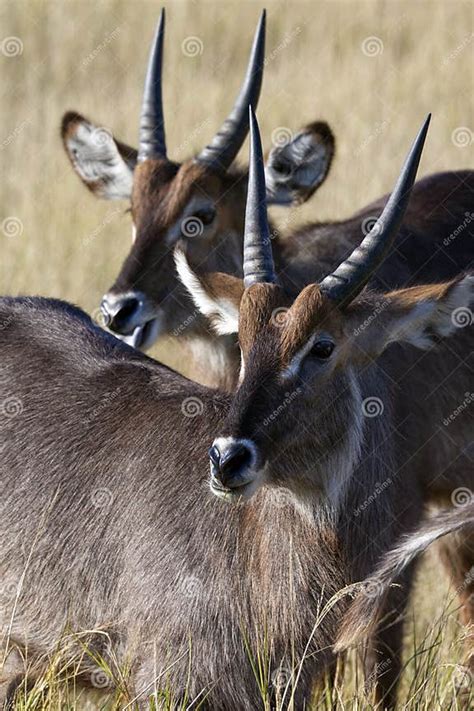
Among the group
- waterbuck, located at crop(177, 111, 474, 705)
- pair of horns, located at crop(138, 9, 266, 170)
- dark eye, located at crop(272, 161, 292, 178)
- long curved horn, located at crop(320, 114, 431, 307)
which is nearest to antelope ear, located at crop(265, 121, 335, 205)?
dark eye, located at crop(272, 161, 292, 178)

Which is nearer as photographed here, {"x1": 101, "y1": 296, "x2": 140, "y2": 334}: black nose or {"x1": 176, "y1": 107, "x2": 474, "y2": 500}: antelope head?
{"x1": 176, "y1": 107, "x2": 474, "y2": 500}: antelope head

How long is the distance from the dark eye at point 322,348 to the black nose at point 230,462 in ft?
1.57

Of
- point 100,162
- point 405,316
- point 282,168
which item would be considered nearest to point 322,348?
point 405,316

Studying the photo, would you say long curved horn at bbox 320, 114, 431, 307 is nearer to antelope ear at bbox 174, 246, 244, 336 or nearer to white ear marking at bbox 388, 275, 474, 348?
white ear marking at bbox 388, 275, 474, 348

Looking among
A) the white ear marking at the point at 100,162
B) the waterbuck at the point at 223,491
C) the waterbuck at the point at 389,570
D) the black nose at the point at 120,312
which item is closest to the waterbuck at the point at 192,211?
the black nose at the point at 120,312

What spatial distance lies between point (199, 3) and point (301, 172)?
9917 mm

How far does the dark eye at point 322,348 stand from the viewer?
447cm

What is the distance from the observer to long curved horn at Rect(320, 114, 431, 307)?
4.57 metres

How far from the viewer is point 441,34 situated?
50.4ft

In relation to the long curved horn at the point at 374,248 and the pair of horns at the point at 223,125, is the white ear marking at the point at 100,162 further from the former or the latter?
the long curved horn at the point at 374,248

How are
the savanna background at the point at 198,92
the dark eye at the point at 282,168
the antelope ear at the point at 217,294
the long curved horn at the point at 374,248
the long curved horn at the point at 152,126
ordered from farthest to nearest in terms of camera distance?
the savanna background at the point at 198,92, the dark eye at the point at 282,168, the long curved horn at the point at 152,126, the antelope ear at the point at 217,294, the long curved horn at the point at 374,248

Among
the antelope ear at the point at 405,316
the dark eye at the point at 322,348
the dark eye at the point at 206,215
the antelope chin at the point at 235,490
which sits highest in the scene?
the antelope ear at the point at 405,316

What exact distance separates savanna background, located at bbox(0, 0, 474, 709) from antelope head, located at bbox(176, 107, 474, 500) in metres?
3.94

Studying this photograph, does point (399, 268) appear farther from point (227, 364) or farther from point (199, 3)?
point (199, 3)
